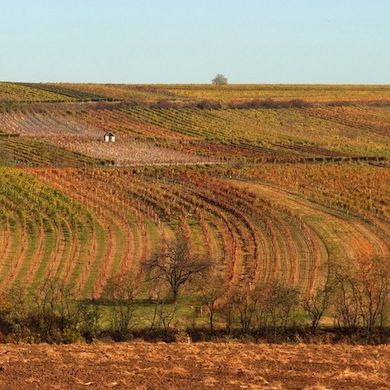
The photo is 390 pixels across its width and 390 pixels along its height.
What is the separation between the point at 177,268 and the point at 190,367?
1890 cm

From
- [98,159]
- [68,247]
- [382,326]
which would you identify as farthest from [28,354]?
[98,159]

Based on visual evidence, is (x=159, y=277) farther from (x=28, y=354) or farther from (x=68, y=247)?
(x=28, y=354)

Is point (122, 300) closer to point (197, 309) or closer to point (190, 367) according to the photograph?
point (197, 309)

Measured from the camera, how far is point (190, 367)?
24.1 m

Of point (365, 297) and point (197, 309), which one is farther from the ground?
point (365, 297)

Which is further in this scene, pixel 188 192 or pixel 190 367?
pixel 188 192

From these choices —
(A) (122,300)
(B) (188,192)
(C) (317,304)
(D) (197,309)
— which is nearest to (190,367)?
(A) (122,300)

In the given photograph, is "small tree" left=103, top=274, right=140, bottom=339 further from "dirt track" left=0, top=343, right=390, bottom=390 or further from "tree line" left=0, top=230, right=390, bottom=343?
"dirt track" left=0, top=343, right=390, bottom=390

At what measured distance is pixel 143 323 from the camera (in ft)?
124

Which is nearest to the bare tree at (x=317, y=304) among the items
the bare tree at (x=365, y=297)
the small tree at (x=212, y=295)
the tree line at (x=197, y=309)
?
the tree line at (x=197, y=309)

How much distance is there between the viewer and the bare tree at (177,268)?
42.7 m

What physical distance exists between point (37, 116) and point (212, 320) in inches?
3634

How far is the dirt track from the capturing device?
2223cm

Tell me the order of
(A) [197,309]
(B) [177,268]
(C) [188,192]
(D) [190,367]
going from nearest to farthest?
Result: (D) [190,367]
(A) [197,309]
(B) [177,268]
(C) [188,192]
